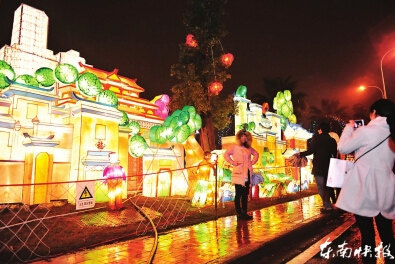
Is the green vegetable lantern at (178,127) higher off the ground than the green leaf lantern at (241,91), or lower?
lower

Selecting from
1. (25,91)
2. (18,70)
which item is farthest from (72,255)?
(18,70)

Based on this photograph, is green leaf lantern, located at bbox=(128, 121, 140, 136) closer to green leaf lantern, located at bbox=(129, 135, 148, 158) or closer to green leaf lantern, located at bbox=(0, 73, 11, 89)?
green leaf lantern, located at bbox=(129, 135, 148, 158)

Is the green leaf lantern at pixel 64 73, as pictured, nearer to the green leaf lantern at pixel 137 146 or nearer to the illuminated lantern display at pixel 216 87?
the green leaf lantern at pixel 137 146

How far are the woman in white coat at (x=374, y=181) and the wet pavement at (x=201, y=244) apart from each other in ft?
5.41

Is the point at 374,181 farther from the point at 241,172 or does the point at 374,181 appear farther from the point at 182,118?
the point at 182,118

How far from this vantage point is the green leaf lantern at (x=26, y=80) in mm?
10344

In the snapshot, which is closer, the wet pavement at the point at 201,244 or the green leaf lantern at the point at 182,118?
the wet pavement at the point at 201,244

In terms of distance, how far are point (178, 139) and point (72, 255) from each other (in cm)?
701

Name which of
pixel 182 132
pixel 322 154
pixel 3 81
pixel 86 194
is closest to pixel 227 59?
pixel 182 132

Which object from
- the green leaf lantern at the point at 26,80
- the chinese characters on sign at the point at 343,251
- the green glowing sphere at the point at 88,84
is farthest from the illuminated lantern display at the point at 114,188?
the chinese characters on sign at the point at 343,251

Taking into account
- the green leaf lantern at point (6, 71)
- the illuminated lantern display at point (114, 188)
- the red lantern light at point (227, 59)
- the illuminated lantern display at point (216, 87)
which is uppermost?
the red lantern light at point (227, 59)

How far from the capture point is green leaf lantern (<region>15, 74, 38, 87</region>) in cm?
1034

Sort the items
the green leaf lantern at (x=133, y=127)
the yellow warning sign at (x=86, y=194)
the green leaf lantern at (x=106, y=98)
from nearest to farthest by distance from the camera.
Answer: the yellow warning sign at (x=86, y=194)
the green leaf lantern at (x=106, y=98)
the green leaf lantern at (x=133, y=127)

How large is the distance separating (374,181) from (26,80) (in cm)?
1110
